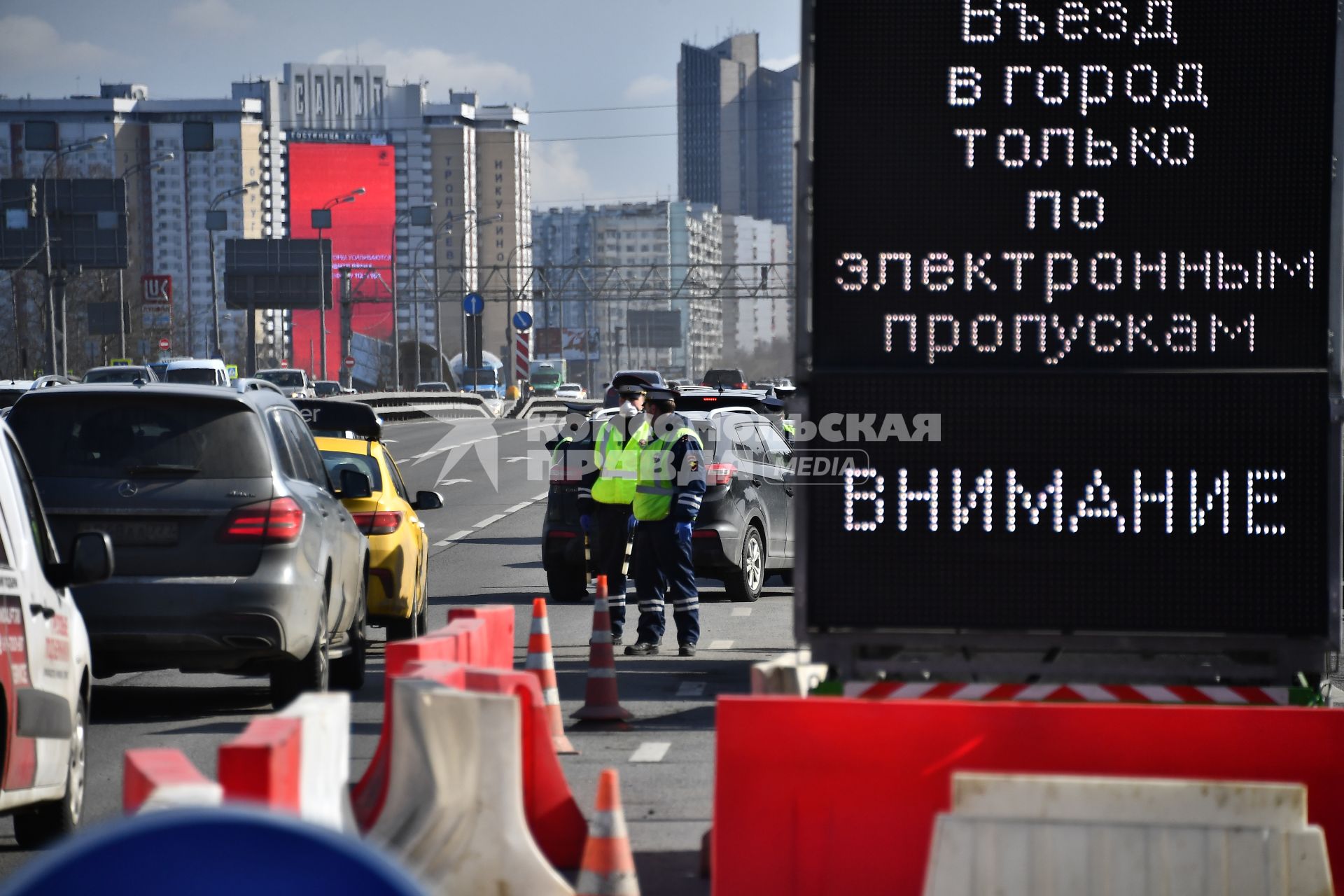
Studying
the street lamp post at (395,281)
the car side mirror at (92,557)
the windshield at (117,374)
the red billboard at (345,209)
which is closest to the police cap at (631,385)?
the car side mirror at (92,557)

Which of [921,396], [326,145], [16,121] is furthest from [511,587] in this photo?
[16,121]

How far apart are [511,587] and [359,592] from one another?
7070 mm

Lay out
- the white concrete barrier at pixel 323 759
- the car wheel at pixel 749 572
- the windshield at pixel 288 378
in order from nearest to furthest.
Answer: the white concrete barrier at pixel 323 759
the car wheel at pixel 749 572
the windshield at pixel 288 378

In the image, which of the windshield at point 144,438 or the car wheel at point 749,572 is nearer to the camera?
the windshield at point 144,438

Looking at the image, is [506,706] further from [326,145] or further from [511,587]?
[326,145]

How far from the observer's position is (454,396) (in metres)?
74.4

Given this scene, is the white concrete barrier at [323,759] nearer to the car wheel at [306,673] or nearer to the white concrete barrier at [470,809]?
the white concrete barrier at [470,809]

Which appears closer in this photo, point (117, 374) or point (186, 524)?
point (186, 524)

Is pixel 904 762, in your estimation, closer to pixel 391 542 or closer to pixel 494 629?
pixel 494 629

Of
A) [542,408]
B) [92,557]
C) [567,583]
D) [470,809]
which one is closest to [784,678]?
[470,809]

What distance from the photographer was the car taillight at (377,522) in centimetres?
1383

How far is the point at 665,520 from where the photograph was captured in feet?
46.8

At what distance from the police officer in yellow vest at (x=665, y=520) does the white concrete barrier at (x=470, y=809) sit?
8046mm

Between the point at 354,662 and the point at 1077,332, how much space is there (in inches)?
249
